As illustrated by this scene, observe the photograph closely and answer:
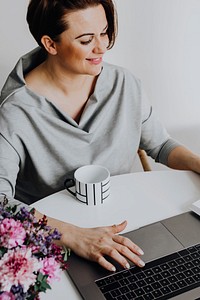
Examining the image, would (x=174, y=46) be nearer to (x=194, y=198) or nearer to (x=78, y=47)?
(x=78, y=47)

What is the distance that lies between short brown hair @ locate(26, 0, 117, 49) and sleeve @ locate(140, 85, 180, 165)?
0.39 m

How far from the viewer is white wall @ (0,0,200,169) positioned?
5.81ft

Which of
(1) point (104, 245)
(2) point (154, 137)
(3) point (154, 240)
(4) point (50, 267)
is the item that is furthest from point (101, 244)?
(2) point (154, 137)

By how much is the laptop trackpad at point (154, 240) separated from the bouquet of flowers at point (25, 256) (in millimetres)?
388

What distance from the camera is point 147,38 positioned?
2006 millimetres

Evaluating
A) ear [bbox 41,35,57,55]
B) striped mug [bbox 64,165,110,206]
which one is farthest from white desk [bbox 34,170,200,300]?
ear [bbox 41,35,57,55]

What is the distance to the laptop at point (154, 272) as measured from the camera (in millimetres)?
953

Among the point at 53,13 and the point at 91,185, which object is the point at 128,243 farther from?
the point at 53,13

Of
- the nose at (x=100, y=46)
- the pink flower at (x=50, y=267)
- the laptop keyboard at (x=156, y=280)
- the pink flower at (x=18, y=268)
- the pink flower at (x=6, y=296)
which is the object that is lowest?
the laptop keyboard at (x=156, y=280)

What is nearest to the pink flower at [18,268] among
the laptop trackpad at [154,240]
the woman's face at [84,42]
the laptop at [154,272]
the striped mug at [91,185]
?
the laptop at [154,272]

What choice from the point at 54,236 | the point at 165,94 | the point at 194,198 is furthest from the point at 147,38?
the point at 54,236

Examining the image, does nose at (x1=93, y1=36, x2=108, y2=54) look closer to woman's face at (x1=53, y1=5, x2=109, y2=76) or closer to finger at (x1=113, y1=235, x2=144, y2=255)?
woman's face at (x1=53, y1=5, x2=109, y2=76)

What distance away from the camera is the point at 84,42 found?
1.33m

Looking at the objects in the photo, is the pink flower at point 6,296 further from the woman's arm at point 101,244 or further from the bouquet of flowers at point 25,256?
the woman's arm at point 101,244
